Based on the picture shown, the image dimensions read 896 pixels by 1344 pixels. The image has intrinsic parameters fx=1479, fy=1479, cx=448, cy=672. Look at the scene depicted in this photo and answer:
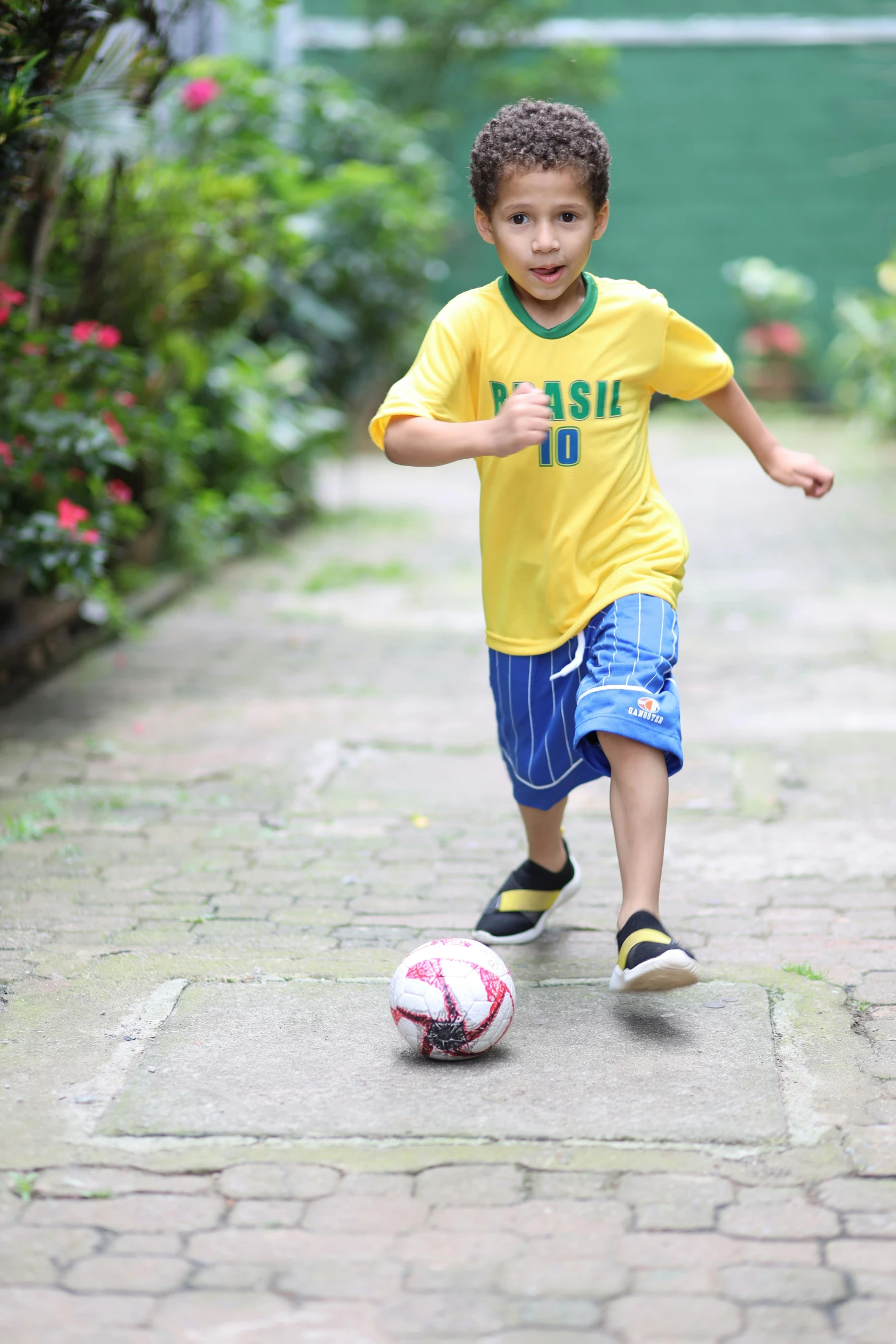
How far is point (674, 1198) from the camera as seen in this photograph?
2.21m

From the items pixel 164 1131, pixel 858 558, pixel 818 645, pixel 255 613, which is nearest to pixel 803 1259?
pixel 164 1131

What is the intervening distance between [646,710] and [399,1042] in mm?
773

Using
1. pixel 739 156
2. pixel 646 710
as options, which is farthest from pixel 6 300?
→ pixel 739 156

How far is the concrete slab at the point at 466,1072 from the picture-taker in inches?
95.7

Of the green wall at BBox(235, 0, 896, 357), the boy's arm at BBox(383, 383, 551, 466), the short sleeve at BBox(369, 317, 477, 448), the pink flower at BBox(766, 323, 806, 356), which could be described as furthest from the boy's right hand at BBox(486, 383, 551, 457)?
the pink flower at BBox(766, 323, 806, 356)

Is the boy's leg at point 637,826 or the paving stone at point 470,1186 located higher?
the boy's leg at point 637,826

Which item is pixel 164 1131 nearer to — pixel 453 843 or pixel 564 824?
pixel 453 843

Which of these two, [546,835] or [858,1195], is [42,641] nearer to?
[546,835]

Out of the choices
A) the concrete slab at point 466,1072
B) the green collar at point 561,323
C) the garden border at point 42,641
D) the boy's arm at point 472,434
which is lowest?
the garden border at point 42,641

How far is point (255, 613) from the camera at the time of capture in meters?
7.09

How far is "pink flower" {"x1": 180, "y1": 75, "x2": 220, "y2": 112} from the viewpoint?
793 centimetres

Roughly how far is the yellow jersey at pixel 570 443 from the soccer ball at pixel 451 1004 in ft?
2.18

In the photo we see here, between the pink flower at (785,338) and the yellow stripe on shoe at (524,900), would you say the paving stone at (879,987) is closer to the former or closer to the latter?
the yellow stripe on shoe at (524,900)

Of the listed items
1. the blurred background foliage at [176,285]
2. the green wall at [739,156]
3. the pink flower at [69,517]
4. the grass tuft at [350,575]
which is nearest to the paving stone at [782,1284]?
the blurred background foliage at [176,285]
